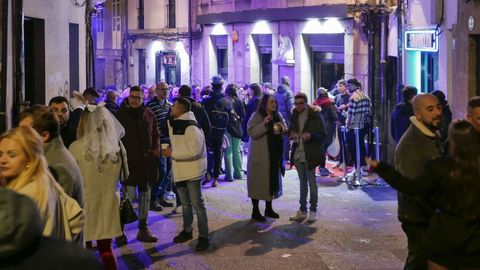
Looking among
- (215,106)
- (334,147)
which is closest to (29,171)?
(215,106)

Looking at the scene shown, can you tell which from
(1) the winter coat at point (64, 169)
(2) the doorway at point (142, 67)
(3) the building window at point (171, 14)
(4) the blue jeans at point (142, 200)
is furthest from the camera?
(2) the doorway at point (142, 67)

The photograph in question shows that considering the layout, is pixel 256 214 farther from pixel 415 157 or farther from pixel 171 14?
pixel 171 14

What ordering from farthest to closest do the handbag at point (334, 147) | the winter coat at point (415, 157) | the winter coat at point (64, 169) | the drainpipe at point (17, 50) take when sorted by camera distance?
the handbag at point (334, 147), the drainpipe at point (17, 50), the winter coat at point (415, 157), the winter coat at point (64, 169)

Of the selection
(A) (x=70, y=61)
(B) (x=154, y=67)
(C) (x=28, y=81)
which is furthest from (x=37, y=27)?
(B) (x=154, y=67)

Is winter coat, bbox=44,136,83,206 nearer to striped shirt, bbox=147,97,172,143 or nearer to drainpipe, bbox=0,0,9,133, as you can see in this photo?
drainpipe, bbox=0,0,9,133

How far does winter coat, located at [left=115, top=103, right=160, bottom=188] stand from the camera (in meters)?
9.34

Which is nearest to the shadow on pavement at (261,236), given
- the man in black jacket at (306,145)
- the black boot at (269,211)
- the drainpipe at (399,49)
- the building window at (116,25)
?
the black boot at (269,211)

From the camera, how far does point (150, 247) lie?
9.34 meters

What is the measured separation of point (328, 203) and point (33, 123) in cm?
686

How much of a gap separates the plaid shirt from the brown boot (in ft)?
18.4

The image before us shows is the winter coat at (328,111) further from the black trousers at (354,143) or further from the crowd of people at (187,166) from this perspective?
the crowd of people at (187,166)

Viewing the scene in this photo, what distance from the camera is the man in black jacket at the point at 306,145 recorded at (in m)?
10.6

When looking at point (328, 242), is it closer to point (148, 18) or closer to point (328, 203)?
point (328, 203)

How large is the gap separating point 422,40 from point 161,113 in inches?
221
